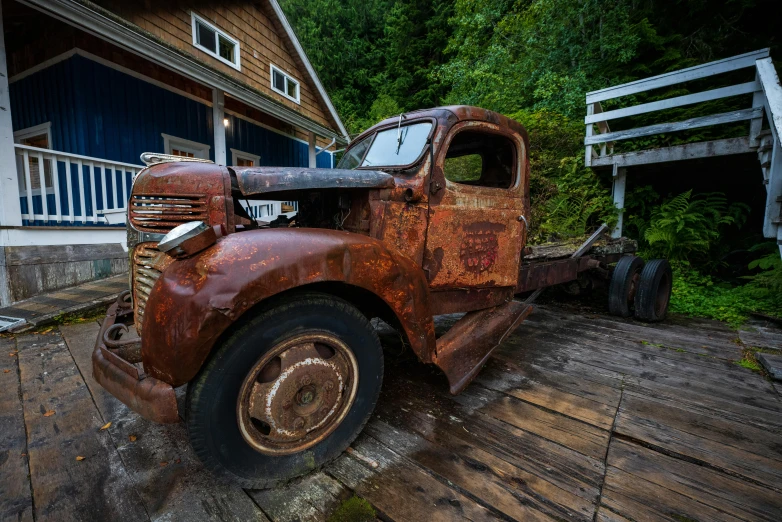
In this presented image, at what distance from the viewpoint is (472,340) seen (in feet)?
8.03

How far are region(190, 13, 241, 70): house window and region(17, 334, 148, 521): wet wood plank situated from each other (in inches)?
336

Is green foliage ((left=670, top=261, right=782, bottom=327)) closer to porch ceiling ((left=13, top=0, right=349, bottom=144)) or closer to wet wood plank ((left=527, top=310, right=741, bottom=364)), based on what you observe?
wet wood plank ((left=527, top=310, right=741, bottom=364))

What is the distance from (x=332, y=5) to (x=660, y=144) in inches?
865

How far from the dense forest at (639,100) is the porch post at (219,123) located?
6.56 meters

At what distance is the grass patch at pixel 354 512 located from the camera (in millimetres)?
1386

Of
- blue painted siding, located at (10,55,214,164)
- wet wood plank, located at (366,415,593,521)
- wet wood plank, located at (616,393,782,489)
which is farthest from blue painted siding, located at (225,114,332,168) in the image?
wet wood plank, located at (616,393,782,489)

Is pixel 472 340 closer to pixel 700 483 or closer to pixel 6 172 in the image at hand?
pixel 700 483

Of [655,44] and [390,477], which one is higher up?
[655,44]

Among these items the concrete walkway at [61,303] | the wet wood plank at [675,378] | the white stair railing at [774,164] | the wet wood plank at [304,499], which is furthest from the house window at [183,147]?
the white stair railing at [774,164]

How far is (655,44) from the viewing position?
7.50 meters

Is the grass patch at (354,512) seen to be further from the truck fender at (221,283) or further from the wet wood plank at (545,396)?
the wet wood plank at (545,396)

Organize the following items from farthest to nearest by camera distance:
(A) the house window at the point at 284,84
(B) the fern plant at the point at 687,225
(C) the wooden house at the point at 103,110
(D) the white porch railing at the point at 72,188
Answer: (A) the house window at the point at 284,84 < (B) the fern plant at the point at 687,225 < (D) the white porch railing at the point at 72,188 < (C) the wooden house at the point at 103,110

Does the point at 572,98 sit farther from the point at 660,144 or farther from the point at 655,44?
the point at 660,144

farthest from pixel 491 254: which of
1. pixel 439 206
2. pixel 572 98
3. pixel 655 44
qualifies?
pixel 655 44
